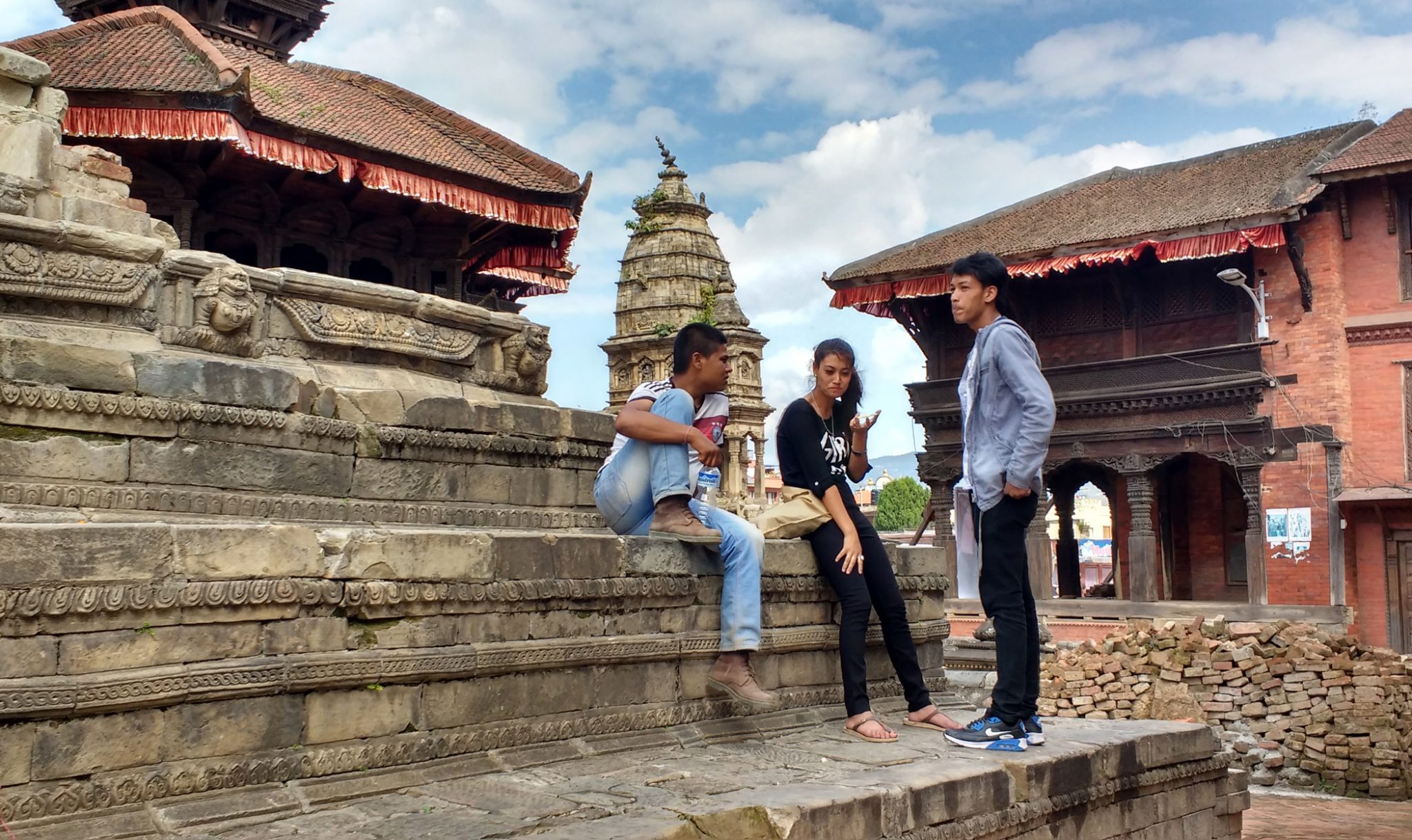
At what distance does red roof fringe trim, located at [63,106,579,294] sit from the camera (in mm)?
11523

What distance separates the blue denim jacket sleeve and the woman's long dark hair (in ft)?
2.80

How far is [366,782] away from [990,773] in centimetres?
242

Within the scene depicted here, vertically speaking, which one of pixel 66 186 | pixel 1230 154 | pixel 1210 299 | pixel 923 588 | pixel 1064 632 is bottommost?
pixel 1064 632

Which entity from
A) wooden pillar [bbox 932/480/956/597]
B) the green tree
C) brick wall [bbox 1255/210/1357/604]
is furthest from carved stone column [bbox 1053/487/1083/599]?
the green tree

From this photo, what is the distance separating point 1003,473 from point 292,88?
37.7 feet

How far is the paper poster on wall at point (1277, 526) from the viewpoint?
20.6 metres

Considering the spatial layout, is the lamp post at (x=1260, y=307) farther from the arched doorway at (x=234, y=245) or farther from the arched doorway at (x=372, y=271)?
the arched doorway at (x=234, y=245)

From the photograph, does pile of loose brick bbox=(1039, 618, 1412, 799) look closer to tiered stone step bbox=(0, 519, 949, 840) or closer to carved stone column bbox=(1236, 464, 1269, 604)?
carved stone column bbox=(1236, 464, 1269, 604)

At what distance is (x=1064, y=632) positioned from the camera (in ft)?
71.5

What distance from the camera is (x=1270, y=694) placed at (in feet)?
48.0

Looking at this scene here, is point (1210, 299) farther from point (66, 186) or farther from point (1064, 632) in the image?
point (66, 186)

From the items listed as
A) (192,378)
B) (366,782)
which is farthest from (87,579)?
(192,378)

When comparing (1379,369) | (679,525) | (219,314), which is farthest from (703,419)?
(1379,369)

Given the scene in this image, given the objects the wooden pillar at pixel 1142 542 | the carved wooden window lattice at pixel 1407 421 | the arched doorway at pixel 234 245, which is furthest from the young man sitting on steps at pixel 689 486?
the carved wooden window lattice at pixel 1407 421
